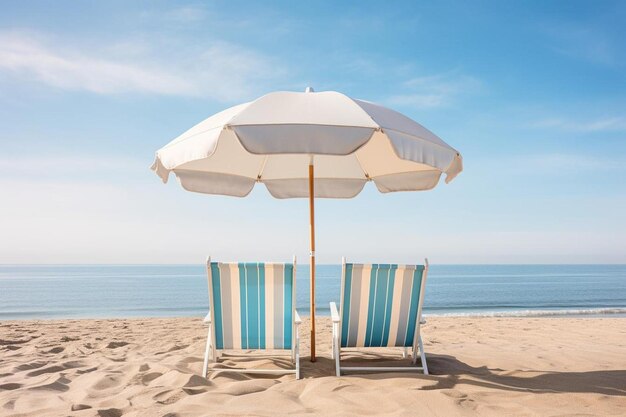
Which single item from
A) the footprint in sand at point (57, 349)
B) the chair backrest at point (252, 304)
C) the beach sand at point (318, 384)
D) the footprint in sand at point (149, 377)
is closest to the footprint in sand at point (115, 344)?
the beach sand at point (318, 384)

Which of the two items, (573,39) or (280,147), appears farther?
(573,39)

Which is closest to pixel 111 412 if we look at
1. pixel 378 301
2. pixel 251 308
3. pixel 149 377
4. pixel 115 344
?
pixel 149 377

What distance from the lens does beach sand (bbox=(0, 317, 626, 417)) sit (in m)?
2.93

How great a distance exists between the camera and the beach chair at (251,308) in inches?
155

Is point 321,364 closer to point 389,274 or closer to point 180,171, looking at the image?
point 389,274

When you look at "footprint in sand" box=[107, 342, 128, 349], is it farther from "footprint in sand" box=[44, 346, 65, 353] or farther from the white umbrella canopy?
the white umbrella canopy

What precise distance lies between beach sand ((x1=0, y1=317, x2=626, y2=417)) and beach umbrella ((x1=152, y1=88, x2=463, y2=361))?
3.78 ft

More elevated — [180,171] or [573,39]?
[573,39]

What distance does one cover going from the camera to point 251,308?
4004 mm

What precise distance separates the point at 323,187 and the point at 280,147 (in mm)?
2421

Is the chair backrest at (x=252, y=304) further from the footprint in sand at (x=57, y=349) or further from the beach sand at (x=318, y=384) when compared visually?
the footprint in sand at (x=57, y=349)

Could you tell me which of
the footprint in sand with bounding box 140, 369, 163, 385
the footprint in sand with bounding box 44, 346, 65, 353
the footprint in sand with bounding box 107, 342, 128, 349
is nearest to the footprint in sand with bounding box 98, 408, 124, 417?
the footprint in sand with bounding box 140, 369, 163, 385

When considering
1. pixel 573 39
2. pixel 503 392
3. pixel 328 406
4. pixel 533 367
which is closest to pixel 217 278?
pixel 328 406

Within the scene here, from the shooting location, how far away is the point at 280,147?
10.9 ft
